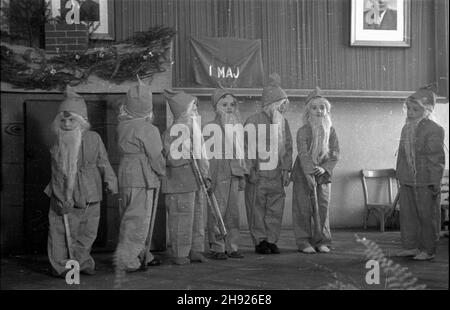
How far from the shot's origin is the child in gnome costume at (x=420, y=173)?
137 inches

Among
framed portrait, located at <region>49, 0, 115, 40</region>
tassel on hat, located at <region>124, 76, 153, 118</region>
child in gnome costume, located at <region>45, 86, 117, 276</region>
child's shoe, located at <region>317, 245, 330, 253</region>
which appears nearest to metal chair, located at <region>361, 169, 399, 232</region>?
child's shoe, located at <region>317, 245, 330, 253</region>

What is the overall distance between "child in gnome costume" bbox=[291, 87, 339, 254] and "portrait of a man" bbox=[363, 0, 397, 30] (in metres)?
0.53

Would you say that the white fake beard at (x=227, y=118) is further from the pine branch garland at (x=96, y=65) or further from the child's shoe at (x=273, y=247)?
the child's shoe at (x=273, y=247)

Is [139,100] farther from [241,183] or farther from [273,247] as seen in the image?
[273,247]

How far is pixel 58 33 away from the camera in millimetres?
3406

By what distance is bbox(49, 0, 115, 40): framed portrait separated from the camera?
3.25 metres

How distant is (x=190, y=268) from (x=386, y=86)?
3.83 ft

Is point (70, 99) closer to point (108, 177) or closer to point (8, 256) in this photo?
point (108, 177)

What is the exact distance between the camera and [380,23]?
3.22 metres

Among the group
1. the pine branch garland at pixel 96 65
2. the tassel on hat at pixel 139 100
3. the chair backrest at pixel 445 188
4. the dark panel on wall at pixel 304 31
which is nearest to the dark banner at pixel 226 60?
the dark panel on wall at pixel 304 31

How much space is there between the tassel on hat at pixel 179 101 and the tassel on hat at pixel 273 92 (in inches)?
13.1

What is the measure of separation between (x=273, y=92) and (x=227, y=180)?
582 millimetres

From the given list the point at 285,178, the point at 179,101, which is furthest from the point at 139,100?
the point at 285,178
